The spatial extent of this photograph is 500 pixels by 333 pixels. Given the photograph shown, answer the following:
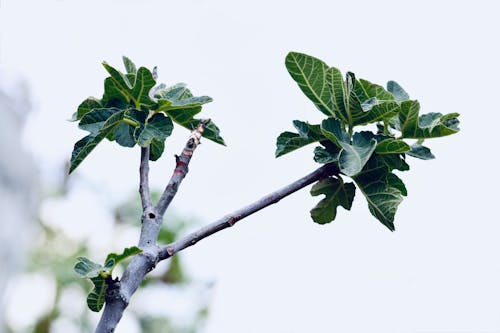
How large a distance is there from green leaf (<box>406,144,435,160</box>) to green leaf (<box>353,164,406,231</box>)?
0.03 m

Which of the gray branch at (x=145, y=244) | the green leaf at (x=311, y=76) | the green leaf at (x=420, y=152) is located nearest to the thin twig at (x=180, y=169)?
the gray branch at (x=145, y=244)

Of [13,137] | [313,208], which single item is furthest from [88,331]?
[313,208]

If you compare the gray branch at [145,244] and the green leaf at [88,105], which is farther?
the green leaf at [88,105]

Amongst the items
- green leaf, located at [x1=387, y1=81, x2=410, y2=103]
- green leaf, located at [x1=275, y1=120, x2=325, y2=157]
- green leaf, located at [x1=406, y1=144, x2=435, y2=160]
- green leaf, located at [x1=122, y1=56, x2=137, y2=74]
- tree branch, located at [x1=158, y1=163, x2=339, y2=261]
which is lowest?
tree branch, located at [x1=158, y1=163, x2=339, y2=261]

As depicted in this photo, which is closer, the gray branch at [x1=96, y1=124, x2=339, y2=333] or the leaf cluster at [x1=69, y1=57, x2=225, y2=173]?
the gray branch at [x1=96, y1=124, x2=339, y2=333]

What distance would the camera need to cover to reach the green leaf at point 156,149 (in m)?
0.67

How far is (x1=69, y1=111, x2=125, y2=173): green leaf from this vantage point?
0.61 metres

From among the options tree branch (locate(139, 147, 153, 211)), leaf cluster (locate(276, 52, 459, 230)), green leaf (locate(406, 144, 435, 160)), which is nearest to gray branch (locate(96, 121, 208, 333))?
tree branch (locate(139, 147, 153, 211))

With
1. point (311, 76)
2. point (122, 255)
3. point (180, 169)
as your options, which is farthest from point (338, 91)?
point (122, 255)

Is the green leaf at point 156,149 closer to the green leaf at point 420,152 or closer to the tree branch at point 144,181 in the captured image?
the tree branch at point 144,181

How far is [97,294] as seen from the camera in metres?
0.54

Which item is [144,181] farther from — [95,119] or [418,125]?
[418,125]

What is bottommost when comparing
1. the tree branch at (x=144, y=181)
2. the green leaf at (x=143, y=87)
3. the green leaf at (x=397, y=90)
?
the tree branch at (x=144, y=181)

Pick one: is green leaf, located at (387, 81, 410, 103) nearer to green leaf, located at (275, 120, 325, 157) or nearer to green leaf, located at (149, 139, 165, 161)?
Result: green leaf, located at (275, 120, 325, 157)
